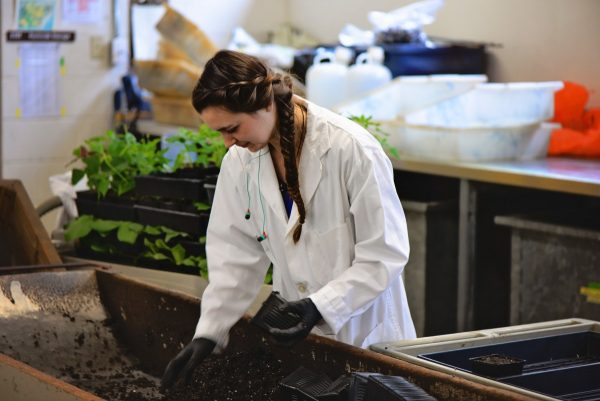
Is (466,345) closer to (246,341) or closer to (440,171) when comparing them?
(246,341)

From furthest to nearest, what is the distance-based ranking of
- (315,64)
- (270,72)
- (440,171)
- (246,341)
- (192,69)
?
(192,69) → (315,64) → (440,171) → (246,341) → (270,72)

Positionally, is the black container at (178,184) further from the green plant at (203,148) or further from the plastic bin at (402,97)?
the plastic bin at (402,97)

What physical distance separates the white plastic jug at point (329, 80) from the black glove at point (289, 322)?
2.66 metres

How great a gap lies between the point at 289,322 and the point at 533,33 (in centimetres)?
308

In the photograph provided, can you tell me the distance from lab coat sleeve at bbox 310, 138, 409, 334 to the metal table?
4.85ft

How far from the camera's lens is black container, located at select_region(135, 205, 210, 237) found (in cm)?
294

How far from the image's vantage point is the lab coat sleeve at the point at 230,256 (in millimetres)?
2268

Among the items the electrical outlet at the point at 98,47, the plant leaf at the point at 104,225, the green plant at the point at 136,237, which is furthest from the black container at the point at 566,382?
the electrical outlet at the point at 98,47

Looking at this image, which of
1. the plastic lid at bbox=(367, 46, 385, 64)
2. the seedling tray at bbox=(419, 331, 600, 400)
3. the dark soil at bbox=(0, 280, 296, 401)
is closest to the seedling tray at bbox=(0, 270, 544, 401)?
the dark soil at bbox=(0, 280, 296, 401)

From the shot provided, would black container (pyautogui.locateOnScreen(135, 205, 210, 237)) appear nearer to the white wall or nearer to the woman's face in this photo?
the woman's face

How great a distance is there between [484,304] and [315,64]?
1.47 m

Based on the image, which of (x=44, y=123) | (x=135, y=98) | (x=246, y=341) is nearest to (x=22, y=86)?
(x=44, y=123)

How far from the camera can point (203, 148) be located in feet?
10.5

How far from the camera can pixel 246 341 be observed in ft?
7.55
